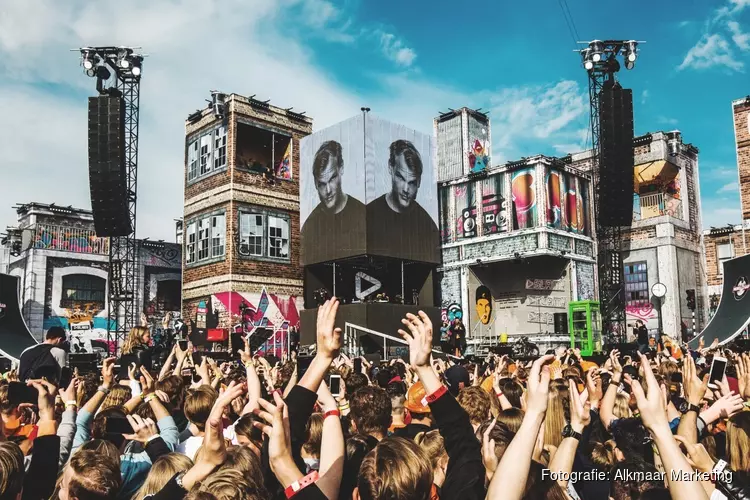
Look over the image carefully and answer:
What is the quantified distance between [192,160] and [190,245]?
4.64m

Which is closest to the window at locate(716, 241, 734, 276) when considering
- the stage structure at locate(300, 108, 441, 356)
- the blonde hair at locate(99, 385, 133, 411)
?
the stage structure at locate(300, 108, 441, 356)

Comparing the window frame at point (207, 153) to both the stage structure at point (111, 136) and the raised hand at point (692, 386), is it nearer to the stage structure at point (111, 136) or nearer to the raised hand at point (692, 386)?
the stage structure at point (111, 136)

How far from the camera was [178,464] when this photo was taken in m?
3.38

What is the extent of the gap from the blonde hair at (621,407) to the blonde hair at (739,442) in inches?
85.7

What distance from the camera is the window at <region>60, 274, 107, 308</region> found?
1412 inches

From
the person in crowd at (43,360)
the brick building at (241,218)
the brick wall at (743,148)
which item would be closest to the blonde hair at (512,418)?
the person in crowd at (43,360)

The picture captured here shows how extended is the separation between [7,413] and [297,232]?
29.8 m

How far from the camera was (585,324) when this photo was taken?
98.7 feet

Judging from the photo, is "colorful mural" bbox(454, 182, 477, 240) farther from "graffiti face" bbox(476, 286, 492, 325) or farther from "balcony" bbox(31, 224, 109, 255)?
"balcony" bbox(31, 224, 109, 255)

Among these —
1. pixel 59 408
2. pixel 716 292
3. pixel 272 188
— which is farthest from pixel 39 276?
pixel 716 292

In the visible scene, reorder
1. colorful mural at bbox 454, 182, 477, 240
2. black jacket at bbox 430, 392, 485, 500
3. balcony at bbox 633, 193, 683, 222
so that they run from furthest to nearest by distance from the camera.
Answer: balcony at bbox 633, 193, 683, 222 → colorful mural at bbox 454, 182, 477, 240 → black jacket at bbox 430, 392, 485, 500

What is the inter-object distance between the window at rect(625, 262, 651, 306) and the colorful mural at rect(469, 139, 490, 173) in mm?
12063

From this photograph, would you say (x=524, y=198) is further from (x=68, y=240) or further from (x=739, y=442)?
(x=739, y=442)

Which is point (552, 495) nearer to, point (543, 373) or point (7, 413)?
point (543, 373)
